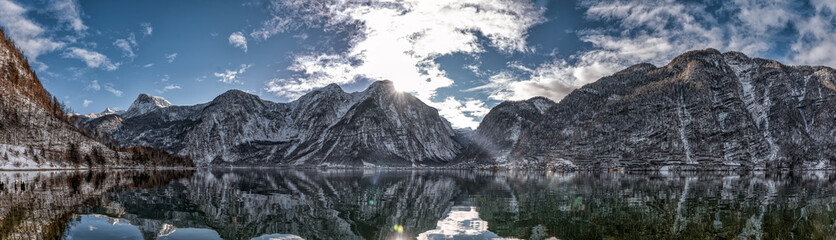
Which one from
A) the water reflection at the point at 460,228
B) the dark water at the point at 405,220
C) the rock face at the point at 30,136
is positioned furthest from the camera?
the rock face at the point at 30,136

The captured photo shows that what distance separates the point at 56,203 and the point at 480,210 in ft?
138

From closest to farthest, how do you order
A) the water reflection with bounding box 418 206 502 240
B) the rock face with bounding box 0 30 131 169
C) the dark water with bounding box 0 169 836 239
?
the water reflection with bounding box 418 206 502 240
the dark water with bounding box 0 169 836 239
the rock face with bounding box 0 30 131 169

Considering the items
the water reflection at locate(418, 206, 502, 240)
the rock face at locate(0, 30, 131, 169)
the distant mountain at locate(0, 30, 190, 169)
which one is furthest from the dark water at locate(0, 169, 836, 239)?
the distant mountain at locate(0, 30, 190, 169)

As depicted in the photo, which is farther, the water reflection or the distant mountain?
the distant mountain

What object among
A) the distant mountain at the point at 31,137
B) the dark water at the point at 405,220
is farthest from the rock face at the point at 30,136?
the dark water at the point at 405,220

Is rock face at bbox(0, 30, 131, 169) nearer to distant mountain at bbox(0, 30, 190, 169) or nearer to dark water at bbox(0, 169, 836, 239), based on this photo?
distant mountain at bbox(0, 30, 190, 169)

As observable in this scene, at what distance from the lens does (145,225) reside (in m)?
31.8

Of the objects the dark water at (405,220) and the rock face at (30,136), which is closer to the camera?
the dark water at (405,220)

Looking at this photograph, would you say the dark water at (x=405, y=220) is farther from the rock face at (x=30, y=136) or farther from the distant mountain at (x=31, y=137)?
the distant mountain at (x=31, y=137)

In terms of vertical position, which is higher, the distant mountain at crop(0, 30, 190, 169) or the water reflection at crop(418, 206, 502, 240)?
the distant mountain at crop(0, 30, 190, 169)

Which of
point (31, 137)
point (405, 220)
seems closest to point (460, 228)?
point (405, 220)

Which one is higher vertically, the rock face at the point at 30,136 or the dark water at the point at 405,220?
the rock face at the point at 30,136

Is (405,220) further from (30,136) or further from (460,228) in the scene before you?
(30,136)

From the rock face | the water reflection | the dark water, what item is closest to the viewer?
the water reflection
